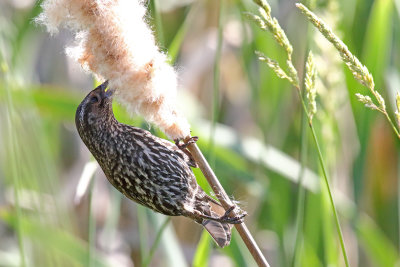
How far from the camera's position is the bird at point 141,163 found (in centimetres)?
128

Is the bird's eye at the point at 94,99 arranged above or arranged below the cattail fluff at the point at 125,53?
below

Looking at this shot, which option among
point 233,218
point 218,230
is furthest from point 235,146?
point 233,218

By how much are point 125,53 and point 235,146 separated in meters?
1.18

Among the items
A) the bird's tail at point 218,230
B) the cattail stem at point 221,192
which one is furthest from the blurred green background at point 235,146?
the cattail stem at point 221,192

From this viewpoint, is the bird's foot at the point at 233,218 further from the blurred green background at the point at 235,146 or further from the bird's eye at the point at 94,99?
the bird's eye at the point at 94,99

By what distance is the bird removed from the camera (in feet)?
4.21

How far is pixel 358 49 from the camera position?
7.26 ft

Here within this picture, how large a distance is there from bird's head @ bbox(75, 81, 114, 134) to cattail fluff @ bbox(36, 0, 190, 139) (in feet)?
0.65

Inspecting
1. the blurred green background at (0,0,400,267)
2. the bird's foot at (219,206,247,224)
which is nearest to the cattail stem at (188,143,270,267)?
the bird's foot at (219,206,247,224)

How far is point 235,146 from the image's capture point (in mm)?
2186

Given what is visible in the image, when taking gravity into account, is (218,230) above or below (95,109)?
below

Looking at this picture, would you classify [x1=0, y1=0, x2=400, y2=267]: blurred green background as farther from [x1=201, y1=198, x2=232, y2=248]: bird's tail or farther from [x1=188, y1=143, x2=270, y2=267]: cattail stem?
[x1=188, y1=143, x2=270, y2=267]: cattail stem

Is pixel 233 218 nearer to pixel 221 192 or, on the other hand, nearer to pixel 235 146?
pixel 221 192

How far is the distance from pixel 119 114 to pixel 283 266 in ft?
2.21
